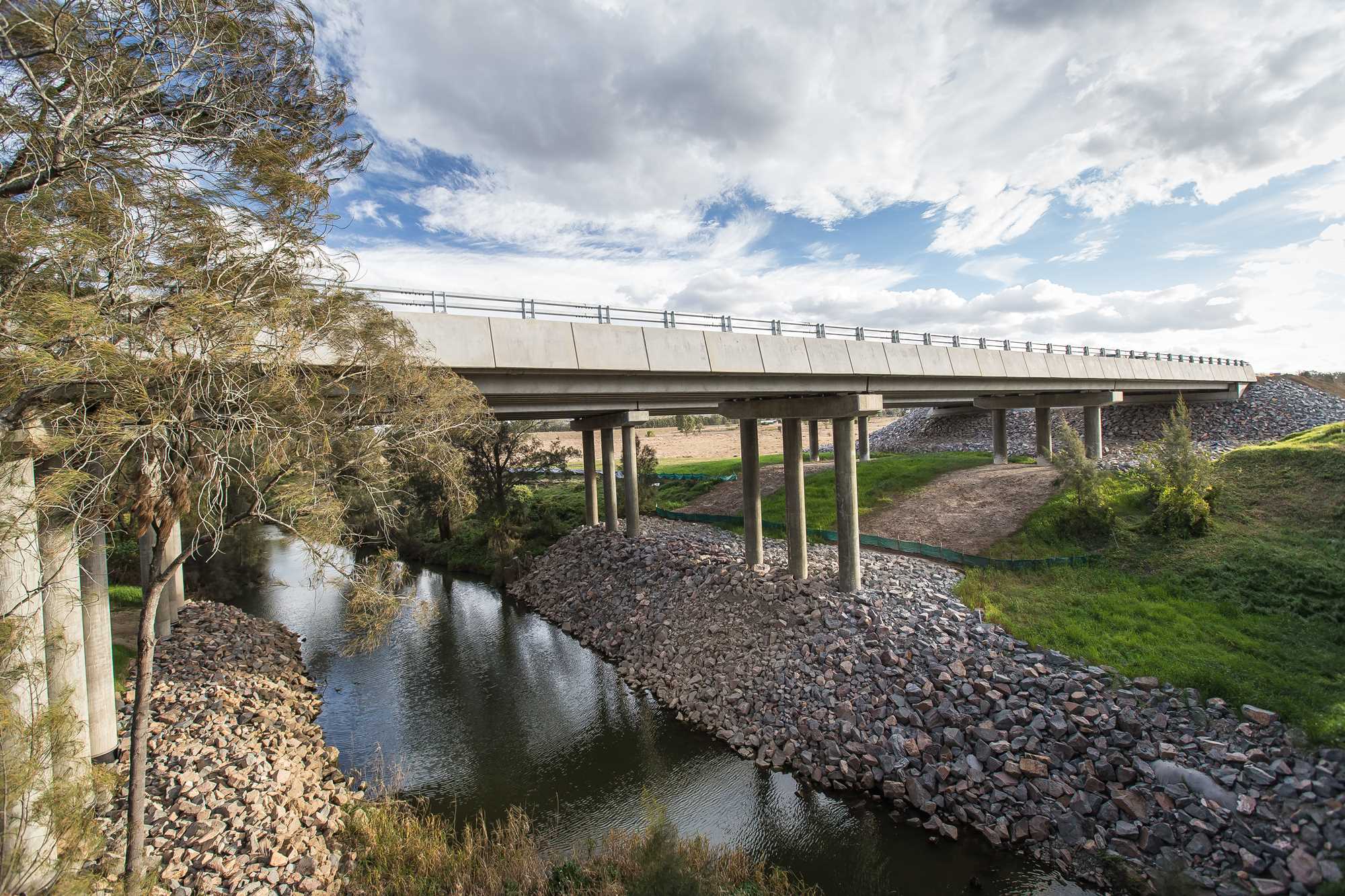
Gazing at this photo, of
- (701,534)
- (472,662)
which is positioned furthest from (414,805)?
(701,534)

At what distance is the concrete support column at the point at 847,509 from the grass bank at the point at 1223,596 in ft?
10.5

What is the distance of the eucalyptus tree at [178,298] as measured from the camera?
689 centimetres

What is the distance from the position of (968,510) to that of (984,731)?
16219mm

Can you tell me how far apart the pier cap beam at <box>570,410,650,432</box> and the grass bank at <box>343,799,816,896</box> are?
18.7 meters

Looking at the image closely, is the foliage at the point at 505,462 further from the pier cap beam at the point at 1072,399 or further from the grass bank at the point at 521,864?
the pier cap beam at the point at 1072,399

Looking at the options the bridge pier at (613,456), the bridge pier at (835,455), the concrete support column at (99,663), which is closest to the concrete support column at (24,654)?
the concrete support column at (99,663)

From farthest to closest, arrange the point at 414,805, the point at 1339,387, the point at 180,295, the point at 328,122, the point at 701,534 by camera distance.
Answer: the point at 1339,387
the point at 701,534
the point at 414,805
the point at 328,122
the point at 180,295

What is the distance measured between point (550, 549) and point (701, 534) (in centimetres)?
774

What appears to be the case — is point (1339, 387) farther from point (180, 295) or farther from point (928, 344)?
point (180, 295)

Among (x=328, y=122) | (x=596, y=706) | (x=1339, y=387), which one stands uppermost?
(x=328, y=122)

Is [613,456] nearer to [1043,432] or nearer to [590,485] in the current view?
[590,485]

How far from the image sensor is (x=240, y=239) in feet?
27.7

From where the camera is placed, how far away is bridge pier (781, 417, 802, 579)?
2044 cm

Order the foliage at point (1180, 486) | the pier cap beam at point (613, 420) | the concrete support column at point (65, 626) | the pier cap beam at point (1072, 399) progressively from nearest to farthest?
the concrete support column at point (65, 626), the foliage at point (1180, 486), the pier cap beam at point (613, 420), the pier cap beam at point (1072, 399)
